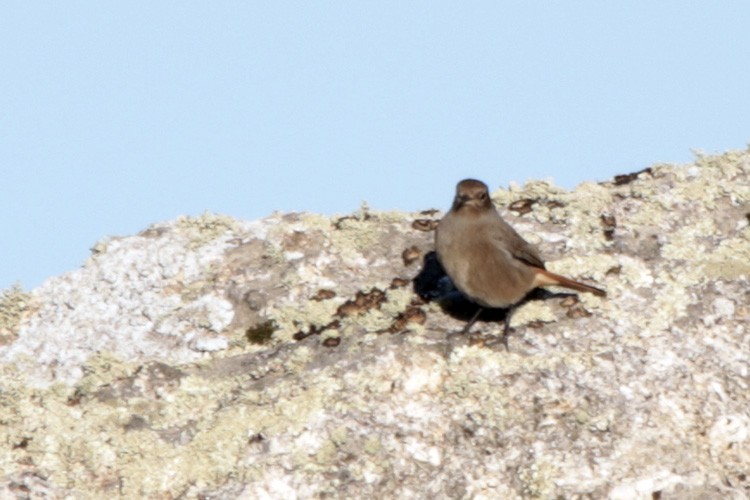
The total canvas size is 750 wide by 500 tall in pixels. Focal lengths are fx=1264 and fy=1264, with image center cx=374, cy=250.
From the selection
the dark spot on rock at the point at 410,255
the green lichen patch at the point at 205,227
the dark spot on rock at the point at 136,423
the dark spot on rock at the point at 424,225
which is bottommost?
the dark spot on rock at the point at 136,423

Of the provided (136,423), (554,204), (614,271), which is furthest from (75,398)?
(554,204)

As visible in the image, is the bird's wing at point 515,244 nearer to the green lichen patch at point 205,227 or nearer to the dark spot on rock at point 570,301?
the dark spot on rock at point 570,301

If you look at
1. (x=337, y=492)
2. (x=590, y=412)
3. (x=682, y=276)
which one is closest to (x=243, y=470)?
(x=337, y=492)

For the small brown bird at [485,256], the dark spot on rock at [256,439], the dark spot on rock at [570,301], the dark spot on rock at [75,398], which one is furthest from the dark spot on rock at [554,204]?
the dark spot on rock at [75,398]

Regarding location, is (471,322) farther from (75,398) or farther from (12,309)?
(12,309)

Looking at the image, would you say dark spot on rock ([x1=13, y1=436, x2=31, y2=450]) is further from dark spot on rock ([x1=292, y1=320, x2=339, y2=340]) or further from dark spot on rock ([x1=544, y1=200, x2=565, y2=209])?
dark spot on rock ([x1=544, y1=200, x2=565, y2=209])

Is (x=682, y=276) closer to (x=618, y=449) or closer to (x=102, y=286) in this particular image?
(x=618, y=449)
